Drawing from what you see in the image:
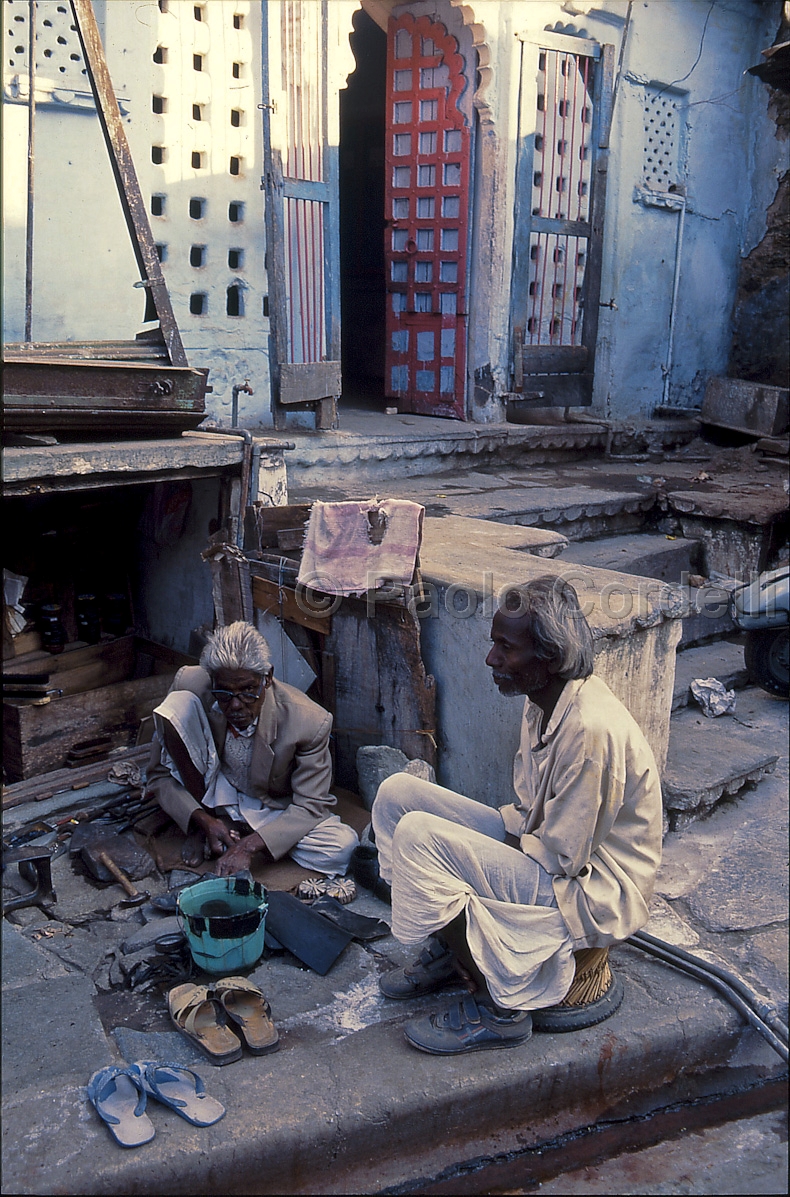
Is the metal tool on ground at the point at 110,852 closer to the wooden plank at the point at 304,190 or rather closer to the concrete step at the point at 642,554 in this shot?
the concrete step at the point at 642,554

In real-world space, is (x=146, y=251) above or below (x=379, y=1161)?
above

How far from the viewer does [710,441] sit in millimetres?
10477

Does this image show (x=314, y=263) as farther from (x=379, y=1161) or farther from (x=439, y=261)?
(x=379, y=1161)

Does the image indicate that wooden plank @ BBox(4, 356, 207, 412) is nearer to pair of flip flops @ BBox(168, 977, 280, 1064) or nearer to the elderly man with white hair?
the elderly man with white hair

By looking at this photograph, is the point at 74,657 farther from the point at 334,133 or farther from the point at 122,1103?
the point at 334,133

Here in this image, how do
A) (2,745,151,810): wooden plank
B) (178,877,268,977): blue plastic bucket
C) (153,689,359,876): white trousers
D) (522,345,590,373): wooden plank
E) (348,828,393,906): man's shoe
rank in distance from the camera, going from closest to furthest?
1. (178,877,268,977): blue plastic bucket
2. (348,828,393,906): man's shoe
3. (153,689,359,876): white trousers
4. (2,745,151,810): wooden plank
5. (522,345,590,373): wooden plank

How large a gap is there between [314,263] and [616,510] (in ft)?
10.2

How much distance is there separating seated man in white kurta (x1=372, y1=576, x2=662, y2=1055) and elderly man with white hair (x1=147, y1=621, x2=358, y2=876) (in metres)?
1.17

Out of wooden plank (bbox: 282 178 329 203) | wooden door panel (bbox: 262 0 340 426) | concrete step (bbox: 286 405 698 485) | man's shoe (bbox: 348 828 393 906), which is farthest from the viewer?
wooden plank (bbox: 282 178 329 203)

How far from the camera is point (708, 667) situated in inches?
243

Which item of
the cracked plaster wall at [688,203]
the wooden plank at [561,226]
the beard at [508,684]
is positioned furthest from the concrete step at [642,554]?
the beard at [508,684]

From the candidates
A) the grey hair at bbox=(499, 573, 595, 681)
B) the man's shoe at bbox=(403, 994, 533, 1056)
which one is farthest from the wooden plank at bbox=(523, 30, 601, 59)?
the man's shoe at bbox=(403, 994, 533, 1056)

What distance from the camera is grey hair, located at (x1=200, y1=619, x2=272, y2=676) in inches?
155

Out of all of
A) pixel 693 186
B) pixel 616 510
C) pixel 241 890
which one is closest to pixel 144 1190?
pixel 241 890
